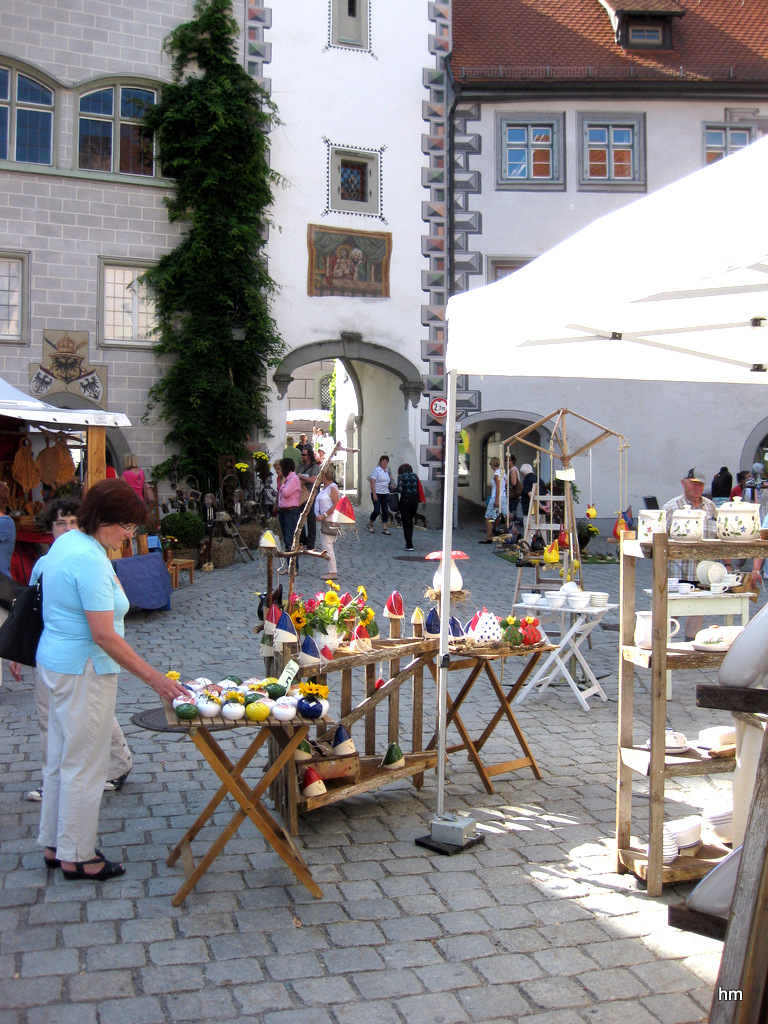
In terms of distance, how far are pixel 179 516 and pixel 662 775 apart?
1150 centimetres

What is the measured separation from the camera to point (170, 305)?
56.2 ft

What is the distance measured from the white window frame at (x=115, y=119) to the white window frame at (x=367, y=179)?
3.20 metres

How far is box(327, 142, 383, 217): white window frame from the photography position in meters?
18.4

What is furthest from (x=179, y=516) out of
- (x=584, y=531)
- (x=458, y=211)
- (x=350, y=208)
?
(x=458, y=211)

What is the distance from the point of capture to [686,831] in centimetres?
416

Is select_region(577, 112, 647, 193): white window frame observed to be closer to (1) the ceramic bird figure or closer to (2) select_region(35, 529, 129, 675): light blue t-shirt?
(1) the ceramic bird figure

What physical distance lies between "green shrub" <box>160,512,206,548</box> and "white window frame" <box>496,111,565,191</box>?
32.1 ft

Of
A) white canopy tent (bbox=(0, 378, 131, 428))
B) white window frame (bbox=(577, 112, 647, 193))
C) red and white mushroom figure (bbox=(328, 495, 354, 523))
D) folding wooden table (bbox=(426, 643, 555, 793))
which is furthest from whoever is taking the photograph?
white window frame (bbox=(577, 112, 647, 193))

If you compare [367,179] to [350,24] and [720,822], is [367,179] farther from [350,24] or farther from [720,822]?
[720,822]

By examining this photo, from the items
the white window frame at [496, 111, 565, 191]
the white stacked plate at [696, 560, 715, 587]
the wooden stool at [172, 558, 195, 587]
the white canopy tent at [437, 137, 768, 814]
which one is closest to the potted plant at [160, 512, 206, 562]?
the wooden stool at [172, 558, 195, 587]

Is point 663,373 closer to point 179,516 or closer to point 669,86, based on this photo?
point 179,516

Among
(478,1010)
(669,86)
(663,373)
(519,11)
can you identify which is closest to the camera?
(478,1010)

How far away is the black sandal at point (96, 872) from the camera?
4043mm

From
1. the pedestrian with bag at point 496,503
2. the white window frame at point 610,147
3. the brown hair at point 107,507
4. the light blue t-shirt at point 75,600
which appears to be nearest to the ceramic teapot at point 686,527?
the brown hair at point 107,507
